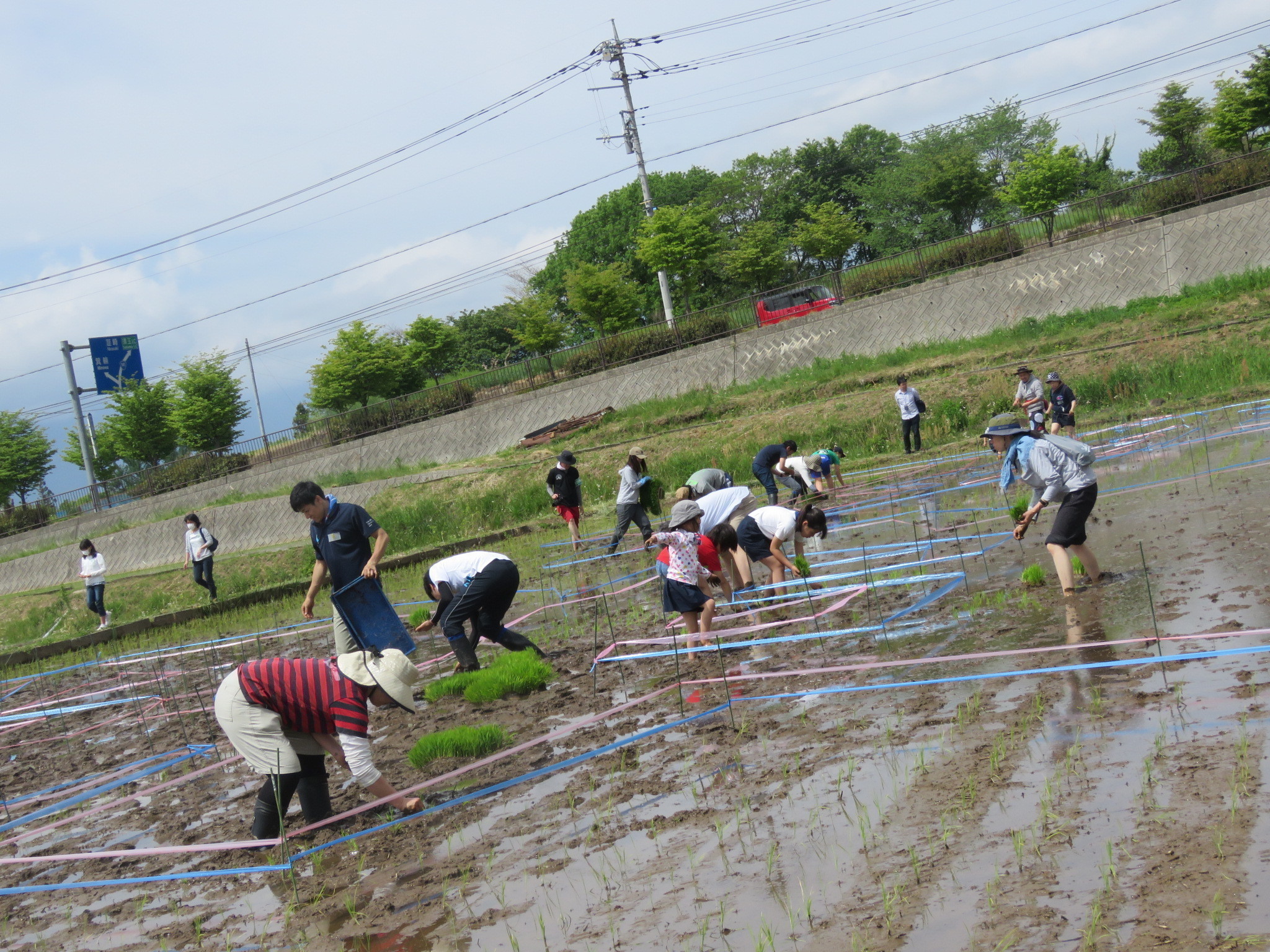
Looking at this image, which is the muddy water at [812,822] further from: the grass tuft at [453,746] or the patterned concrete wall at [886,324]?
the patterned concrete wall at [886,324]

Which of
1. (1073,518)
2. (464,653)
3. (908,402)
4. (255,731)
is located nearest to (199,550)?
(464,653)

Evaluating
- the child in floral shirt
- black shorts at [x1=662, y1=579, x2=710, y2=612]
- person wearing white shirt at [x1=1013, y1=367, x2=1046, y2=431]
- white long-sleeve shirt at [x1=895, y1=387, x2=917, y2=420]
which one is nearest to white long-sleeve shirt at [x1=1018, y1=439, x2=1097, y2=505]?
the child in floral shirt

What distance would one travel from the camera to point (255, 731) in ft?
18.3

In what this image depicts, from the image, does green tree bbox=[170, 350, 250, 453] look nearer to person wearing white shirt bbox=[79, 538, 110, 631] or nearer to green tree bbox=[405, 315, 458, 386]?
green tree bbox=[405, 315, 458, 386]

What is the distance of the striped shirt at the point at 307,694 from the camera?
5566 millimetres

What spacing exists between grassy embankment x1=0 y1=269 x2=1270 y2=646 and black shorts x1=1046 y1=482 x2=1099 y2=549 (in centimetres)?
1151

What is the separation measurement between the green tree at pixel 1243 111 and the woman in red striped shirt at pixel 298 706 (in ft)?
110

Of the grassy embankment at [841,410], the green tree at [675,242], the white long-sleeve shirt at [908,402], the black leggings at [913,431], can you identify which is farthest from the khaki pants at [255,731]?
the green tree at [675,242]

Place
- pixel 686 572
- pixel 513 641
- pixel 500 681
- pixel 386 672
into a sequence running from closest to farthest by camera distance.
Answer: pixel 386 672 → pixel 500 681 → pixel 686 572 → pixel 513 641

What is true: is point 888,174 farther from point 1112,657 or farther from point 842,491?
point 1112,657

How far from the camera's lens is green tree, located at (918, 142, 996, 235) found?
50.9 m

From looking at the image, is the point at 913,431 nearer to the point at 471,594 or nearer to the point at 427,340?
the point at 471,594

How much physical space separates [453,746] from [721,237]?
35.6 meters

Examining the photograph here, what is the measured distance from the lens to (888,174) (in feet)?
189
